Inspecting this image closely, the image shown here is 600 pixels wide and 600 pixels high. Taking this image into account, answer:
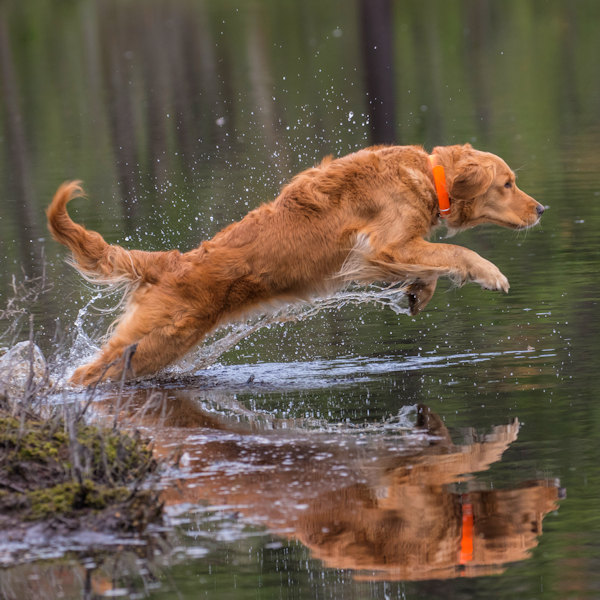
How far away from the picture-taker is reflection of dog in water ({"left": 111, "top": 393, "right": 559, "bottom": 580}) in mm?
5418

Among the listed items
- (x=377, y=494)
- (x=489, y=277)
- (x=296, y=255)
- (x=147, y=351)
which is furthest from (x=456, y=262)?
(x=377, y=494)

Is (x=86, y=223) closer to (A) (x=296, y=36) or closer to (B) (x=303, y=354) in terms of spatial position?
(B) (x=303, y=354)

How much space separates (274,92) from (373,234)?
21.7 m

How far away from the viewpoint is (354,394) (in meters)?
8.18

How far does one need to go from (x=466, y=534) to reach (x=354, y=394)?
271cm

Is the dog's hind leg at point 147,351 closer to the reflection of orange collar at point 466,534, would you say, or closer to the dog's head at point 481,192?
the dog's head at point 481,192

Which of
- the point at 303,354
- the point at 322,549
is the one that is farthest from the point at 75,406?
the point at 303,354

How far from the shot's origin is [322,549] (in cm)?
548

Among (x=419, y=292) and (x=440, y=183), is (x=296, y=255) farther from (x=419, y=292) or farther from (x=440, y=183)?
(x=440, y=183)

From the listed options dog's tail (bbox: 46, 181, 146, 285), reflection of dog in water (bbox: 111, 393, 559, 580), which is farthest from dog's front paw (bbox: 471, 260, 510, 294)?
dog's tail (bbox: 46, 181, 146, 285)

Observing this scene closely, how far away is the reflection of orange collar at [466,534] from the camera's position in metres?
5.33

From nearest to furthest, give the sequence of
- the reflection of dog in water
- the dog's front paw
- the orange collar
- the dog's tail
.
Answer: the reflection of dog in water
the dog's tail
the dog's front paw
the orange collar

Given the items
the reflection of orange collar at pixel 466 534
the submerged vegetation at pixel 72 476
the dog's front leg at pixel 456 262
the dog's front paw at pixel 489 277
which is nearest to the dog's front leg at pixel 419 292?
the dog's front leg at pixel 456 262

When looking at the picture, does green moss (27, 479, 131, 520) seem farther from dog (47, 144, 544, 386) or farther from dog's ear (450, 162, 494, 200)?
dog's ear (450, 162, 494, 200)
